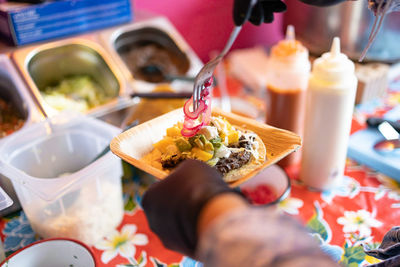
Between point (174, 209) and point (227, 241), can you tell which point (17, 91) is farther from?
point (227, 241)

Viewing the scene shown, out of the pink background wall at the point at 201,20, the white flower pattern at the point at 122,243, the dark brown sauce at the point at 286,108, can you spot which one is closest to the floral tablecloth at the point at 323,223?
the white flower pattern at the point at 122,243

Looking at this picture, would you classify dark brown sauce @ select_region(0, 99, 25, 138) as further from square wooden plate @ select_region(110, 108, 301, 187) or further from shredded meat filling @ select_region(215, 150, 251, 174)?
shredded meat filling @ select_region(215, 150, 251, 174)

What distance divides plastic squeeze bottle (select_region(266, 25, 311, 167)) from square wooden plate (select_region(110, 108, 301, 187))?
1.05ft

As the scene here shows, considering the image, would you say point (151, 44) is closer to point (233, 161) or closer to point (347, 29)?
point (347, 29)

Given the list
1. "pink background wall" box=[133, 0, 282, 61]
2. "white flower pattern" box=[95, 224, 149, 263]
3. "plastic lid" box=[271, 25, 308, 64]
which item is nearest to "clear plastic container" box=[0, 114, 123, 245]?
"white flower pattern" box=[95, 224, 149, 263]

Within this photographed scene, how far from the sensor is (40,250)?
77cm

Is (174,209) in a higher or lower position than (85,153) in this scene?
higher

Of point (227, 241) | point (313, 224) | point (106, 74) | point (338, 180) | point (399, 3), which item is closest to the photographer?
point (227, 241)

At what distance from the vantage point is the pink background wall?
5.50 feet

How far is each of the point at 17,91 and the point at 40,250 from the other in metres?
0.62

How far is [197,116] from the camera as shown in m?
0.71

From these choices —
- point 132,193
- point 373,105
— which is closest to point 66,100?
point 132,193

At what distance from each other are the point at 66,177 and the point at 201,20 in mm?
1158

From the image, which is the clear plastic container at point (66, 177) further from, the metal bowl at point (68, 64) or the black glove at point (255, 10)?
the black glove at point (255, 10)
